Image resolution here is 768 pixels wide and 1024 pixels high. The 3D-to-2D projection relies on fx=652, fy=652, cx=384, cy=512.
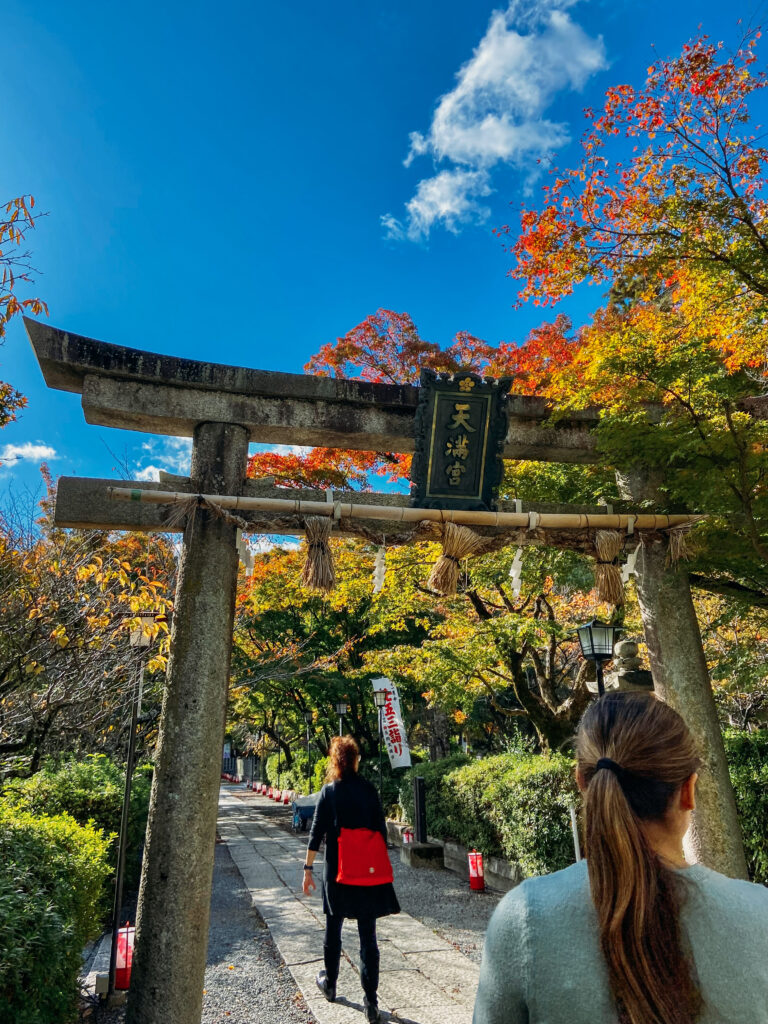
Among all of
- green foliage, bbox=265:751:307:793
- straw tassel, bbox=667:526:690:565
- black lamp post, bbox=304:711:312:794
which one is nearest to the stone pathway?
straw tassel, bbox=667:526:690:565

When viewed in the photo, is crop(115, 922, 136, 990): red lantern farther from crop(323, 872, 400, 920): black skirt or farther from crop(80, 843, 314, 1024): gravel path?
crop(323, 872, 400, 920): black skirt

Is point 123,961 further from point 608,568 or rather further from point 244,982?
point 608,568

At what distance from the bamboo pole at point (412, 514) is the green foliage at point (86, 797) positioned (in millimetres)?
3412

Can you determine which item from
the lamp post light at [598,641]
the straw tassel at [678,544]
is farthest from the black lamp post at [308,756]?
the straw tassel at [678,544]

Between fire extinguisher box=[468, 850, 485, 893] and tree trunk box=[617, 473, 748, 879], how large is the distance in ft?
17.8

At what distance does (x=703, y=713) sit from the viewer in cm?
528

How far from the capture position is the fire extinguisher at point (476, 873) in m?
9.78

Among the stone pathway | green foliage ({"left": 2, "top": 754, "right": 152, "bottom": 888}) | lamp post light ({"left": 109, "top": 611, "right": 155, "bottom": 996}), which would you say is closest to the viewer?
the stone pathway

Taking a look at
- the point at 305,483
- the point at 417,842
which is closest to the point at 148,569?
the point at 305,483

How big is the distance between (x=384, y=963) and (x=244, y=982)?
4.22 feet

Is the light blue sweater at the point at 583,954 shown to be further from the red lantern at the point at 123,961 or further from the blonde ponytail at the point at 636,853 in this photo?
the red lantern at the point at 123,961

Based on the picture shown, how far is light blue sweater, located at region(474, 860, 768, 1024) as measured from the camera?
1143 millimetres

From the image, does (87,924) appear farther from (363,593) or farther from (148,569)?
(363,593)

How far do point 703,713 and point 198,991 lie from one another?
4182mm
